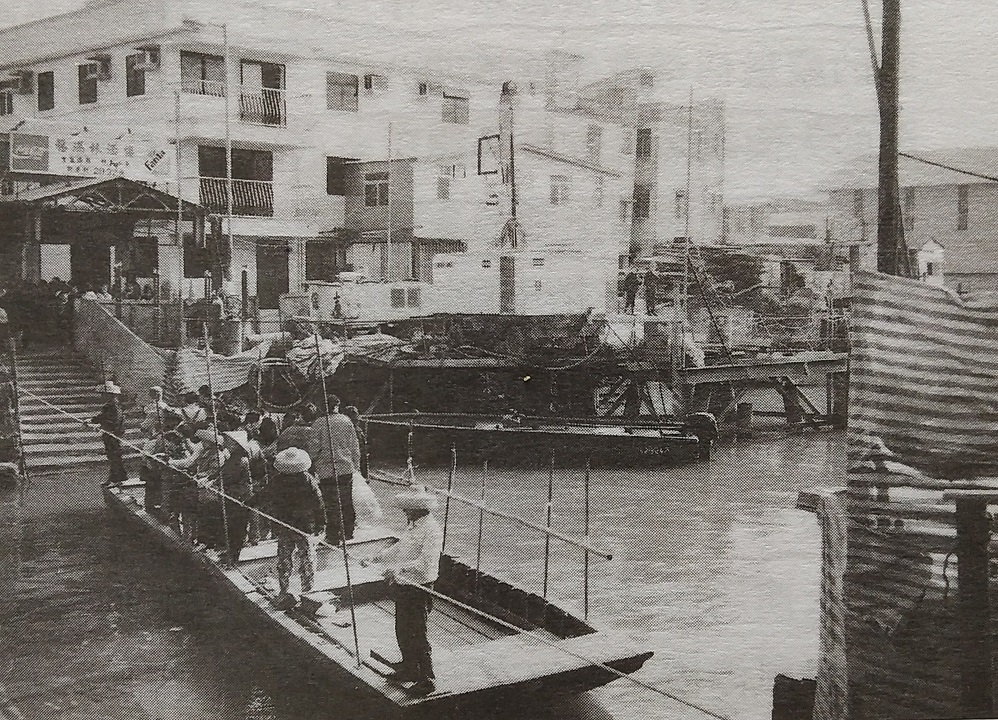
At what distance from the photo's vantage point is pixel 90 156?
3098mm

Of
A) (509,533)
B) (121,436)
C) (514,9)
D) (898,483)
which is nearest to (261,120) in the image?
(514,9)

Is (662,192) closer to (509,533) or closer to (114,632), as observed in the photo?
(509,533)

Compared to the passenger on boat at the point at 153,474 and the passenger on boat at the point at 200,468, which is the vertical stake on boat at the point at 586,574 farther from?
the passenger on boat at the point at 153,474

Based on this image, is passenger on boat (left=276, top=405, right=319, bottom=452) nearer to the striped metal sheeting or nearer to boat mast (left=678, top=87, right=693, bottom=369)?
boat mast (left=678, top=87, right=693, bottom=369)

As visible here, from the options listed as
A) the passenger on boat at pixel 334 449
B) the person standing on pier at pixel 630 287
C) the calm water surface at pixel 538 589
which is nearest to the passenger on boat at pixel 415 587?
the calm water surface at pixel 538 589

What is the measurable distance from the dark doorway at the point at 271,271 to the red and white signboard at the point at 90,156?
40 cm

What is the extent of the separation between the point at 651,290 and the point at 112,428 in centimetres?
195

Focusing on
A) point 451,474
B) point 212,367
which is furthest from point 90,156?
point 451,474

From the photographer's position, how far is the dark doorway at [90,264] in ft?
10.3

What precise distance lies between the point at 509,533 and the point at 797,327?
4.33ft

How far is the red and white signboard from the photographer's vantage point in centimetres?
309

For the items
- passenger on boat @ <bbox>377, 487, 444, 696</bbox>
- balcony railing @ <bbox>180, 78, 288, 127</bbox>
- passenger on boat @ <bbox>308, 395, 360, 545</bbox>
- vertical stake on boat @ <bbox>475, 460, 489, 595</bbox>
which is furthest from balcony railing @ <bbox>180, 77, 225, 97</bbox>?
vertical stake on boat @ <bbox>475, 460, 489, 595</bbox>

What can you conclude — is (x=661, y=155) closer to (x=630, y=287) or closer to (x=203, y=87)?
(x=630, y=287)

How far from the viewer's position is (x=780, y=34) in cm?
326
